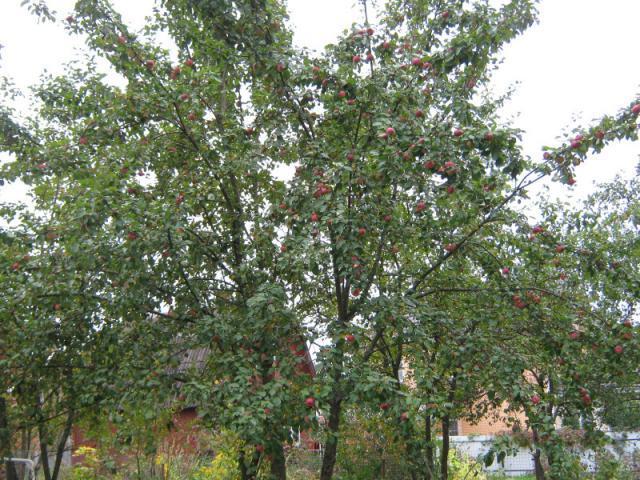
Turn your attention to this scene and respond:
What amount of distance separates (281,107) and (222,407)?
326 centimetres

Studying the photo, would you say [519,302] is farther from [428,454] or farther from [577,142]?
[428,454]

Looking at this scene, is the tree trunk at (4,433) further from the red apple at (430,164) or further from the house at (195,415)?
the red apple at (430,164)

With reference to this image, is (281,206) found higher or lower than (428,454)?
higher

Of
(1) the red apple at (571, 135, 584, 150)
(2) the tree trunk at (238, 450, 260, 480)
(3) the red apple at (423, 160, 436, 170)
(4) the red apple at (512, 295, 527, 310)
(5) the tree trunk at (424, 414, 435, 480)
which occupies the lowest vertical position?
(2) the tree trunk at (238, 450, 260, 480)

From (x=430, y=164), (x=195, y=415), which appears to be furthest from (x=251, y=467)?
(x=430, y=164)

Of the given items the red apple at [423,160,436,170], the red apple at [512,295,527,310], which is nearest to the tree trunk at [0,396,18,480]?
the red apple at [423,160,436,170]

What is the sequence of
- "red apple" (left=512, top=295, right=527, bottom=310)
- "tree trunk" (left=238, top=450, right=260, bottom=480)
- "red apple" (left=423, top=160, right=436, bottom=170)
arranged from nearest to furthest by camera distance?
1. "red apple" (left=423, top=160, right=436, bottom=170)
2. "tree trunk" (left=238, top=450, right=260, bottom=480)
3. "red apple" (left=512, top=295, right=527, bottom=310)

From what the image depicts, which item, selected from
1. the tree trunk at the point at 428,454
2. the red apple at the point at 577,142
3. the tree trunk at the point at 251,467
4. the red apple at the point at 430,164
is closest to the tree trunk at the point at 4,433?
the tree trunk at the point at 251,467

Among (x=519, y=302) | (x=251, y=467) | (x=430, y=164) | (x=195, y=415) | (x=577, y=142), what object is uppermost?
(x=577, y=142)

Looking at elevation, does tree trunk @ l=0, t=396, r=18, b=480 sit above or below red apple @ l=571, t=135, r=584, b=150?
below

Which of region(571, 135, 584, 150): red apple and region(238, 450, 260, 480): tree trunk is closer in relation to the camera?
region(571, 135, 584, 150): red apple

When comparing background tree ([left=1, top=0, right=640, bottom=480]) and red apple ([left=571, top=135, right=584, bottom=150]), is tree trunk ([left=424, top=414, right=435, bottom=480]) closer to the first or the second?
background tree ([left=1, top=0, right=640, bottom=480])

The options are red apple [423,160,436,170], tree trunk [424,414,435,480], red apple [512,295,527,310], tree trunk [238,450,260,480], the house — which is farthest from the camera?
tree trunk [424,414,435,480]

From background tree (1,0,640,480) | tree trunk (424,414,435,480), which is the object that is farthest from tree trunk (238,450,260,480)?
tree trunk (424,414,435,480)
